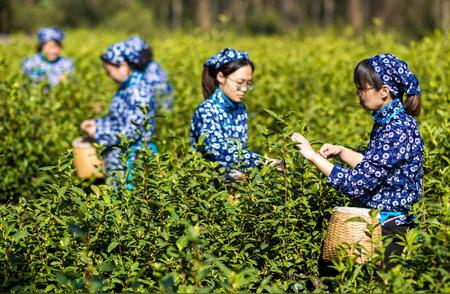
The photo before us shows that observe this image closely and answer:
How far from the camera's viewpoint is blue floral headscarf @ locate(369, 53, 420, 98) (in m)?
3.82

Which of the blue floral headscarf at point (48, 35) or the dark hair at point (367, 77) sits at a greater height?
the blue floral headscarf at point (48, 35)

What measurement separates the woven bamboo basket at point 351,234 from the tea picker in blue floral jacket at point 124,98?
2.69 m

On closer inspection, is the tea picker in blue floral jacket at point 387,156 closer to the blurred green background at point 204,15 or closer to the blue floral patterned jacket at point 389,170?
the blue floral patterned jacket at point 389,170

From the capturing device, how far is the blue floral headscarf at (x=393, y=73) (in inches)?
150

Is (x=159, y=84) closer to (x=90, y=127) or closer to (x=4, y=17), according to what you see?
(x=90, y=127)

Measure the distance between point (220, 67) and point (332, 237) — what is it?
5.69 feet

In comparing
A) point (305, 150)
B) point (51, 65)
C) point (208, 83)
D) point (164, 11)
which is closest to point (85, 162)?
point (208, 83)

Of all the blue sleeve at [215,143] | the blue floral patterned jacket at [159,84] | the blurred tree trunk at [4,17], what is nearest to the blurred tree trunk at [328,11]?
the blurred tree trunk at [4,17]

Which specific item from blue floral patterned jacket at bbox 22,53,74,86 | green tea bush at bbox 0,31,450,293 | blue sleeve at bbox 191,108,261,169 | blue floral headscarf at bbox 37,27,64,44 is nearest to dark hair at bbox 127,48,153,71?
green tea bush at bbox 0,31,450,293

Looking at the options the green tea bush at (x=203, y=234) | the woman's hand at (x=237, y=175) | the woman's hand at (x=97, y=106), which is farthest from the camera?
the woman's hand at (x=97, y=106)

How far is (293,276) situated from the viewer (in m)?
4.00

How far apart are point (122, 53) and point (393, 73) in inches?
118

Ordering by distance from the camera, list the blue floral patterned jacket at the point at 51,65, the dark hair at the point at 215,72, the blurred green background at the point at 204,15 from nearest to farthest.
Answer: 1. the dark hair at the point at 215,72
2. the blue floral patterned jacket at the point at 51,65
3. the blurred green background at the point at 204,15

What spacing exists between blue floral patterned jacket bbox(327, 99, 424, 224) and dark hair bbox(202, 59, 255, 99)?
4.38 ft
